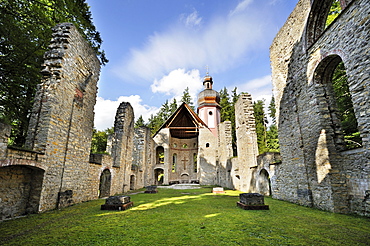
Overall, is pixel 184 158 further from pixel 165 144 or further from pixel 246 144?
pixel 246 144

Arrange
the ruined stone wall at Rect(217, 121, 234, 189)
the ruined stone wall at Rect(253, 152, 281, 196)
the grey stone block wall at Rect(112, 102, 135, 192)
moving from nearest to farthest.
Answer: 1. the ruined stone wall at Rect(253, 152, 281, 196)
2. the grey stone block wall at Rect(112, 102, 135, 192)
3. the ruined stone wall at Rect(217, 121, 234, 189)

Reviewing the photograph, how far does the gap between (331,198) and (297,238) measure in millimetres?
3496

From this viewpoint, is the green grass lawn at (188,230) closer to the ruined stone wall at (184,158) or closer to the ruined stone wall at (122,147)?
the ruined stone wall at (122,147)

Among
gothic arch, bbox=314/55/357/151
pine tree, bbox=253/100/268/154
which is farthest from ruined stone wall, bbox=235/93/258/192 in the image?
pine tree, bbox=253/100/268/154

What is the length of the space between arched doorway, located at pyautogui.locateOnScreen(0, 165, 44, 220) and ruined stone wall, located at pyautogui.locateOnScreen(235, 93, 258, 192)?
10.8m

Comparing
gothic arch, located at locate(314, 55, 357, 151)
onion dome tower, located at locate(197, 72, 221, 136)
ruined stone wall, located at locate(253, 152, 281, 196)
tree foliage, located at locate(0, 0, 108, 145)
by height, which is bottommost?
ruined stone wall, located at locate(253, 152, 281, 196)

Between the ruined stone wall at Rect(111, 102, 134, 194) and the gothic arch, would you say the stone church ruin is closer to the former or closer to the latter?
the gothic arch

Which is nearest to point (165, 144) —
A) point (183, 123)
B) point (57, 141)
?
point (183, 123)

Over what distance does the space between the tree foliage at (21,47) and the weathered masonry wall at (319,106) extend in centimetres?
1055

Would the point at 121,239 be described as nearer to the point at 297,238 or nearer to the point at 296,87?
the point at 297,238

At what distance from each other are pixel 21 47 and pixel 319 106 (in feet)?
40.1

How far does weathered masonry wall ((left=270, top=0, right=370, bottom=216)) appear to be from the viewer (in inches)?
196

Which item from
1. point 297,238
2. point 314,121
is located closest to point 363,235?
point 297,238

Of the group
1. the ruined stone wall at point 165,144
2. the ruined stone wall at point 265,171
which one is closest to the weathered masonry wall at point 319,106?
the ruined stone wall at point 265,171
